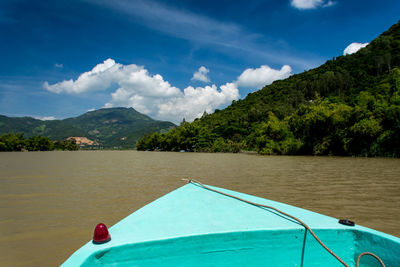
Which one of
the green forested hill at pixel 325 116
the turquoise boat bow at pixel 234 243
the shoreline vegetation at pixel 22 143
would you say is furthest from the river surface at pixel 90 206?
the shoreline vegetation at pixel 22 143

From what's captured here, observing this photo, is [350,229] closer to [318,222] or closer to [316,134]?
[318,222]

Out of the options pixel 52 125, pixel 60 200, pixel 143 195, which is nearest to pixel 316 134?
pixel 143 195

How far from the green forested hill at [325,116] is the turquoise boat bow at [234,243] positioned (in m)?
20.7

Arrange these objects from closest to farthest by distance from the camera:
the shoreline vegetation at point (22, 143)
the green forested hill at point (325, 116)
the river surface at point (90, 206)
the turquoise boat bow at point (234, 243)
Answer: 1. the turquoise boat bow at point (234, 243)
2. the river surface at point (90, 206)
3. the green forested hill at point (325, 116)
4. the shoreline vegetation at point (22, 143)

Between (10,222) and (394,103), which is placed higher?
(394,103)

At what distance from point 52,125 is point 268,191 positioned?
228 m

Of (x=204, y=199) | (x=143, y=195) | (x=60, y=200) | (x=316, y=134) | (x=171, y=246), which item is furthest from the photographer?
(x=316, y=134)

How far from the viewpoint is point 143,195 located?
593 cm

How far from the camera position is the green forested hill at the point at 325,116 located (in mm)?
19578

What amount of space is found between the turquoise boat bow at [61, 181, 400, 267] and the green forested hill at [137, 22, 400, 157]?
20663 millimetres

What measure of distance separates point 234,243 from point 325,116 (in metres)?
24.7

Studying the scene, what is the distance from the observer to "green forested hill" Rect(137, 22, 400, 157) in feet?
64.2

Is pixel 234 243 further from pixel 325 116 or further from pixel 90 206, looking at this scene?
pixel 325 116

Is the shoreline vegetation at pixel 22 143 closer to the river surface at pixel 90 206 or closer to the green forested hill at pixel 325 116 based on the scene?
the green forested hill at pixel 325 116
